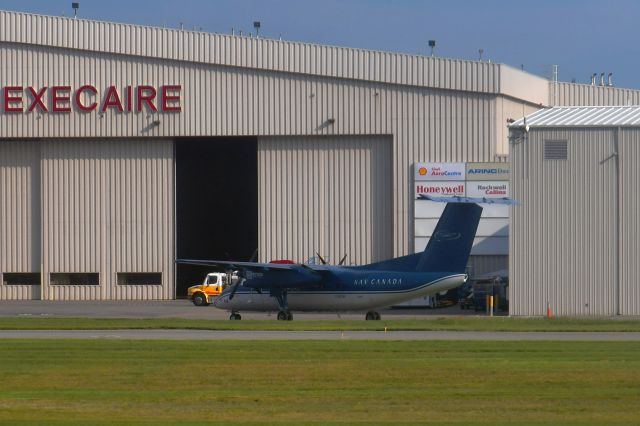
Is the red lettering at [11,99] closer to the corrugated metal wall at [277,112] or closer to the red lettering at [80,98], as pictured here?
the corrugated metal wall at [277,112]

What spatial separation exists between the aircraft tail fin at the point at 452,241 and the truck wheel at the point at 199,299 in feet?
66.6

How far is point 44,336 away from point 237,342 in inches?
265

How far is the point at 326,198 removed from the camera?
64.7m

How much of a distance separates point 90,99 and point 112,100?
1370mm

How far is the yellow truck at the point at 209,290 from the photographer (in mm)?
64438

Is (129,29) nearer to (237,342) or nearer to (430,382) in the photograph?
(237,342)

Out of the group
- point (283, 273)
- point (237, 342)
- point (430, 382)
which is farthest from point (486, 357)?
point (283, 273)

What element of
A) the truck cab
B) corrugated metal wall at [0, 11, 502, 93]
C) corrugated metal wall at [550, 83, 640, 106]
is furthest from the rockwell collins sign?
corrugated metal wall at [550, 83, 640, 106]

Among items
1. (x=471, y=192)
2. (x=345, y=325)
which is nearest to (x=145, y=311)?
(x=345, y=325)

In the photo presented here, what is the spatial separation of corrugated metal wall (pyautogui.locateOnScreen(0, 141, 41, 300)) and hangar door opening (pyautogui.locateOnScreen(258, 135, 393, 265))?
45.6 feet

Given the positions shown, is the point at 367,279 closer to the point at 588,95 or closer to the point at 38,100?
the point at 38,100

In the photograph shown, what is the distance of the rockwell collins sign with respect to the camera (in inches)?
2450

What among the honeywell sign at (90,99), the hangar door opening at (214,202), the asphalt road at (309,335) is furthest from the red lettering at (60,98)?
the asphalt road at (309,335)

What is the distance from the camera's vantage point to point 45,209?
220ft
